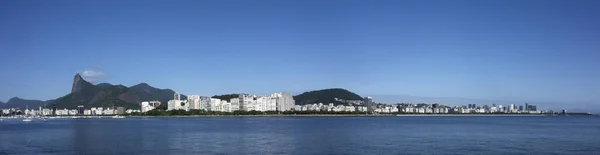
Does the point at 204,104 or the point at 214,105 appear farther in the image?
the point at 204,104

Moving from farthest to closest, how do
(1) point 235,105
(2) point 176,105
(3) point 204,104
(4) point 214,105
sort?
(2) point 176,105 < (3) point 204,104 < (4) point 214,105 < (1) point 235,105

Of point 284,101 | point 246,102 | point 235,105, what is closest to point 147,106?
point 235,105

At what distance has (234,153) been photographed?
2666 centimetres

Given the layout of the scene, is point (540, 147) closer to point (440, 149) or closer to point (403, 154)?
point (440, 149)

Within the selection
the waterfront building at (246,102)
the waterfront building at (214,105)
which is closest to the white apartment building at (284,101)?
the waterfront building at (246,102)

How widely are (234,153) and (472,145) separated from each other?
14.9 meters

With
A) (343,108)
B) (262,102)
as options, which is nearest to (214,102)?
(262,102)

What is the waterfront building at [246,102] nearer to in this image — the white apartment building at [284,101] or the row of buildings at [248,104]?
the row of buildings at [248,104]

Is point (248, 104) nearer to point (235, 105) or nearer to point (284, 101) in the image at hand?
point (235, 105)

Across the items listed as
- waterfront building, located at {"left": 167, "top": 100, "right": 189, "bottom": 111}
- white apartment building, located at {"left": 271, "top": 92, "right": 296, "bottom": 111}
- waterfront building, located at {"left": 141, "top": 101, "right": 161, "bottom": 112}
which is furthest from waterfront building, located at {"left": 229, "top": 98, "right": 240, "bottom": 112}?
waterfront building, located at {"left": 141, "top": 101, "right": 161, "bottom": 112}

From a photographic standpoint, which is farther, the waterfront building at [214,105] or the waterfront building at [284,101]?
the waterfront building at [284,101]

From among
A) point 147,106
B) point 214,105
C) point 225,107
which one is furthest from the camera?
point 147,106

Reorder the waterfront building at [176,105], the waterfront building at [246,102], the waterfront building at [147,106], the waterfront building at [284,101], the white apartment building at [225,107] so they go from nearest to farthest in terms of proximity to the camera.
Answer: the waterfront building at [246,102]
the white apartment building at [225,107]
the waterfront building at [284,101]
the waterfront building at [176,105]
the waterfront building at [147,106]

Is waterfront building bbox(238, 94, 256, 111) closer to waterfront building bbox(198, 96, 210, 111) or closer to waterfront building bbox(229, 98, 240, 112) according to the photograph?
waterfront building bbox(229, 98, 240, 112)
